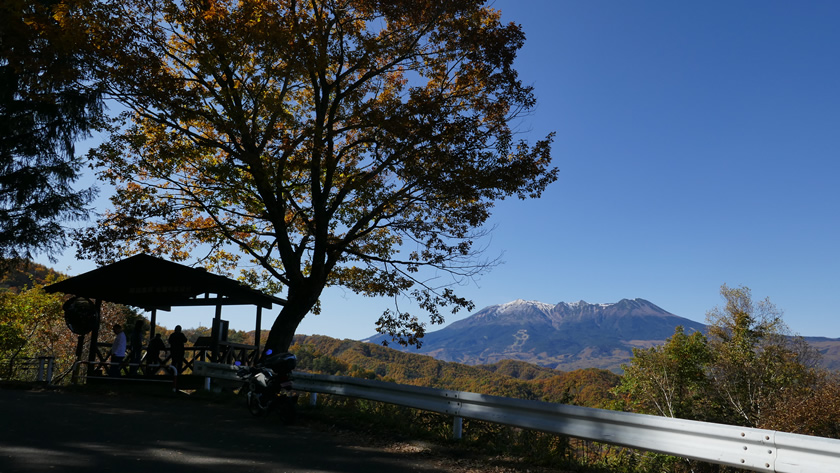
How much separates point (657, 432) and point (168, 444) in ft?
20.4

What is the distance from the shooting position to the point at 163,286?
17562mm

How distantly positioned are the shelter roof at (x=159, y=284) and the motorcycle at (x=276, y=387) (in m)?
6.63

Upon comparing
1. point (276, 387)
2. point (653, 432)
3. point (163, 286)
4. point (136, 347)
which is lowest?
point (276, 387)

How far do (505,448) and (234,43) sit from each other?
1123 centimetres

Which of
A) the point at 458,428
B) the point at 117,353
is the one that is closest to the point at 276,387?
the point at 458,428

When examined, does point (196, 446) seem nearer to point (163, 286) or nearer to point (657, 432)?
point (657, 432)

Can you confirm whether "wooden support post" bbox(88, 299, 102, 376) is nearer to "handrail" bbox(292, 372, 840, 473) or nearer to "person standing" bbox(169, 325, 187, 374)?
Result: "person standing" bbox(169, 325, 187, 374)

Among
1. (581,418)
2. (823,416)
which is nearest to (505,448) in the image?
(581,418)

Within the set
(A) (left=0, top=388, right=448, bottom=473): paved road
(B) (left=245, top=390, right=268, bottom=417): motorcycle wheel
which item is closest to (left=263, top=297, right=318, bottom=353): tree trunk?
(A) (left=0, top=388, right=448, bottom=473): paved road

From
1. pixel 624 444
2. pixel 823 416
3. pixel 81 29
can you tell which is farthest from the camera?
pixel 823 416

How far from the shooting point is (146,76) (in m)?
12.9

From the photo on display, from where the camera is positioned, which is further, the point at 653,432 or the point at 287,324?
the point at 287,324

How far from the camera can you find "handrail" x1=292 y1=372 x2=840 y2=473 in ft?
15.2

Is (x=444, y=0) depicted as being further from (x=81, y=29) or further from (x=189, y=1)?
(x=81, y=29)
